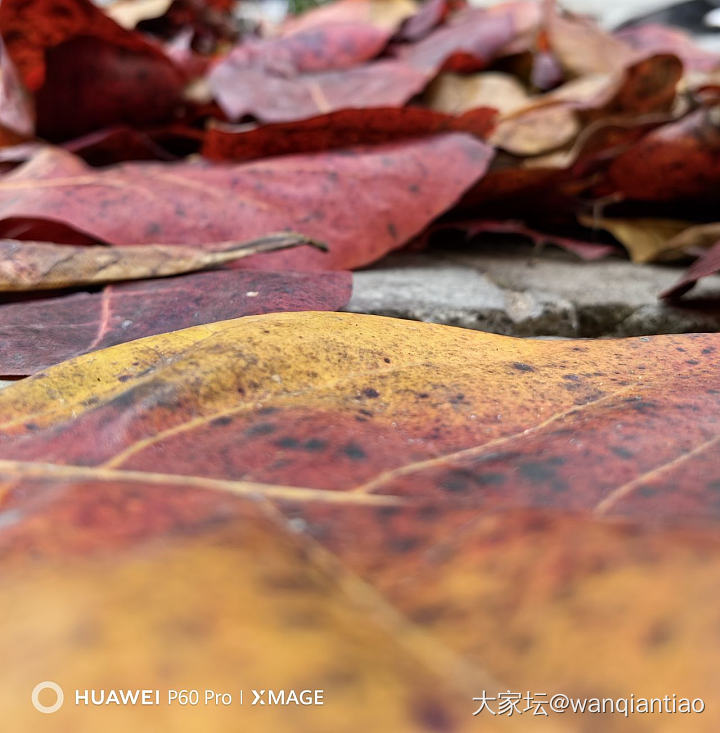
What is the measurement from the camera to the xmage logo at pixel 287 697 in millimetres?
176

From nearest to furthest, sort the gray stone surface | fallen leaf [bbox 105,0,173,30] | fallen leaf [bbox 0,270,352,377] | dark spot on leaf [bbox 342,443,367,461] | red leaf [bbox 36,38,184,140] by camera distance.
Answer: dark spot on leaf [bbox 342,443,367,461] → fallen leaf [bbox 0,270,352,377] → the gray stone surface → red leaf [bbox 36,38,184,140] → fallen leaf [bbox 105,0,173,30]

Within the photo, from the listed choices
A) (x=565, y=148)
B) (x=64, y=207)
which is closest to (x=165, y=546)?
(x=64, y=207)

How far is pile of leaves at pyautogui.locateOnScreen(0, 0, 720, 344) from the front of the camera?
675mm

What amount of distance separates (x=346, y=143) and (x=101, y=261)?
319 millimetres

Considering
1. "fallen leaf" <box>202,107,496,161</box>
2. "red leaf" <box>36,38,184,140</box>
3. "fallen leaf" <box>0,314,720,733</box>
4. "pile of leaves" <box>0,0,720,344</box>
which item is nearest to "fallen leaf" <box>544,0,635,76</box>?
"pile of leaves" <box>0,0,720,344</box>

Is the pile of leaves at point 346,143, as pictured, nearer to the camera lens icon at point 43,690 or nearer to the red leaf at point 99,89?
the red leaf at point 99,89

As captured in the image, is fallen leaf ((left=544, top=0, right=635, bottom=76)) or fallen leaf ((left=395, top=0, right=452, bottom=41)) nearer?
fallen leaf ((left=544, top=0, right=635, bottom=76))

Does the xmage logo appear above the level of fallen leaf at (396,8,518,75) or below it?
above

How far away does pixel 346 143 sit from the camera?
0.78m

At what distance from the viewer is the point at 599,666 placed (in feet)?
0.61

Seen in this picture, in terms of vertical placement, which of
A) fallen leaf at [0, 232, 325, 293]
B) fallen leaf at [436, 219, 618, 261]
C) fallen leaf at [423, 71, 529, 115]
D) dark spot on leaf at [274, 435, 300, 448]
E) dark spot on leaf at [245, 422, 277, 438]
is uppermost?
dark spot on leaf at [274, 435, 300, 448]

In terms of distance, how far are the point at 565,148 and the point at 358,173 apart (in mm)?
329

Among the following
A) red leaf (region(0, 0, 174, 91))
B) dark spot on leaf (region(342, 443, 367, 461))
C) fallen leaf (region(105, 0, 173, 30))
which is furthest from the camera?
fallen leaf (region(105, 0, 173, 30))

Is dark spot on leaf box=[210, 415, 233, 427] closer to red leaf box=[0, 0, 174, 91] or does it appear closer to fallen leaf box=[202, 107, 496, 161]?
fallen leaf box=[202, 107, 496, 161]
